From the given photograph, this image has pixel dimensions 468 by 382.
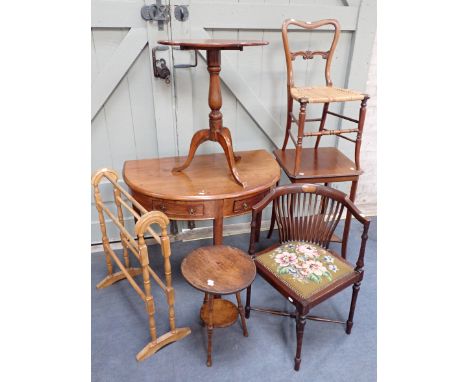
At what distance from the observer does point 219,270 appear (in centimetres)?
152

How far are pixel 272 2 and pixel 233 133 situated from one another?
0.81m

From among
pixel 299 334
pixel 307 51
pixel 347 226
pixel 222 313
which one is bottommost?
pixel 222 313

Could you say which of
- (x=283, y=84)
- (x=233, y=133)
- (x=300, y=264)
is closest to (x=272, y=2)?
(x=283, y=84)

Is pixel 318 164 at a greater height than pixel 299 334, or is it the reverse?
pixel 318 164

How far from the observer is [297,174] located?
1998 mm

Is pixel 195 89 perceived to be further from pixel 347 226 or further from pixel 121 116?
pixel 347 226

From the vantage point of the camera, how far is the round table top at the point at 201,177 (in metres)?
1.66

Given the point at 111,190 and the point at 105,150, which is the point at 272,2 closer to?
the point at 105,150

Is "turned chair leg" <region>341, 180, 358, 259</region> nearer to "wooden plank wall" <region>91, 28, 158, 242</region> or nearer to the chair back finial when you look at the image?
the chair back finial

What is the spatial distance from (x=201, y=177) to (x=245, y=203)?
28cm

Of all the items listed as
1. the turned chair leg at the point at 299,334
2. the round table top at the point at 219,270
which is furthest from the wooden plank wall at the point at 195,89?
the turned chair leg at the point at 299,334

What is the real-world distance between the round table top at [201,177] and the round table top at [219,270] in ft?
0.87

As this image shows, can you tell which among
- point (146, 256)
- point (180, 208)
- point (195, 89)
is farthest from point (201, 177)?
point (195, 89)

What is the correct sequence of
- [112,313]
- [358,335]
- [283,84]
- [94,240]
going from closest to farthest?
[358,335], [112,313], [283,84], [94,240]
